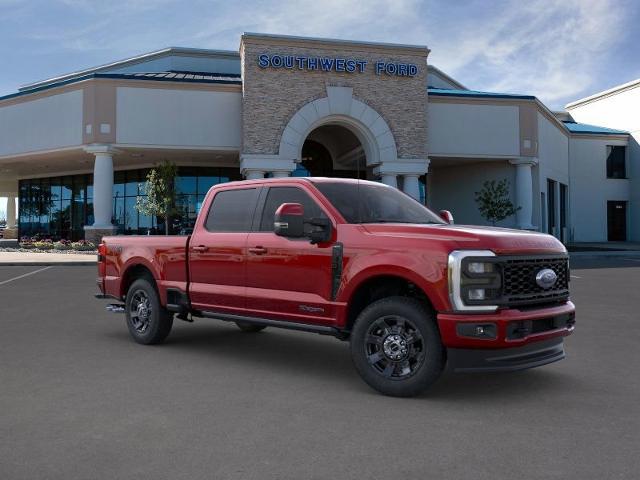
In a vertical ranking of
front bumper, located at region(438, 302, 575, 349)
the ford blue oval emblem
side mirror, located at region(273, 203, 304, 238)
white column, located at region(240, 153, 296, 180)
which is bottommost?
front bumper, located at region(438, 302, 575, 349)

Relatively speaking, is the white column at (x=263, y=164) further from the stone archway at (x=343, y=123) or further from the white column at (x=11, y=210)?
the white column at (x=11, y=210)

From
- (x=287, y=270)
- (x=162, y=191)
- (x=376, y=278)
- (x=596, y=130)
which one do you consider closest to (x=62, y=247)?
(x=162, y=191)

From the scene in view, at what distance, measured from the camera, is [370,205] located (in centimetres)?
664

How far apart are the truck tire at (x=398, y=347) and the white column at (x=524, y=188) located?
3003cm

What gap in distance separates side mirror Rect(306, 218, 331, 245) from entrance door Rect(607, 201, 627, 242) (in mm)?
45095

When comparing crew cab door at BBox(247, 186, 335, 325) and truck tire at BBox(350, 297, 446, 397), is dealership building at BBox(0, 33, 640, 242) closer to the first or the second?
crew cab door at BBox(247, 186, 335, 325)

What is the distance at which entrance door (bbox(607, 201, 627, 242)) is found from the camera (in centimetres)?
4581

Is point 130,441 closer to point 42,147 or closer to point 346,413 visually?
point 346,413

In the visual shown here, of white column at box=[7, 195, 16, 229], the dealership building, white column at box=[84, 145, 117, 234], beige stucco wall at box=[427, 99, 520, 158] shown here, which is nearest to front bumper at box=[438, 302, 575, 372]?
the dealership building

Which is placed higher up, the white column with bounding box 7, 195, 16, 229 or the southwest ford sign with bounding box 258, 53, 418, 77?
the southwest ford sign with bounding box 258, 53, 418, 77

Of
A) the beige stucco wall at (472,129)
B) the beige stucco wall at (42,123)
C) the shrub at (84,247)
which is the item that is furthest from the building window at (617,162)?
the beige stucco wall at (42,123)

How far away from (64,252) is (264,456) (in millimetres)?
29357

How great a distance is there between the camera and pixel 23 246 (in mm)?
34344

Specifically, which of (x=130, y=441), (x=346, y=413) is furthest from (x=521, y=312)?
(x=130, y=441)
